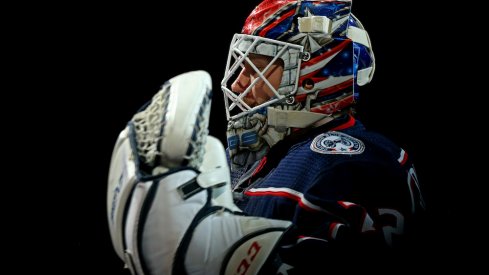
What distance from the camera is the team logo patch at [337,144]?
1454mm

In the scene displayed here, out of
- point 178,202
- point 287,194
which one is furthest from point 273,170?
point 178,202

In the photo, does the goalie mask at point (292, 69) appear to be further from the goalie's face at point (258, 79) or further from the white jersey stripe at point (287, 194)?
the white jersey stripe at point (287, 194)

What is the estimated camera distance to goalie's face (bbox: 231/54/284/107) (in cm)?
167

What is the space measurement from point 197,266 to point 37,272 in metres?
1.15

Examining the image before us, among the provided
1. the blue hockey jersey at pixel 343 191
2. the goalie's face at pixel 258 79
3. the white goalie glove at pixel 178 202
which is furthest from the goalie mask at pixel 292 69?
the white goalie glove at pixel 178 202

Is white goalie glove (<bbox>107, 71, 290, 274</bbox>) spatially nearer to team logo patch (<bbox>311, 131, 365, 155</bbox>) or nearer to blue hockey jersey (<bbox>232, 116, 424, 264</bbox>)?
blue hockey jersey (<bbox>232, 116, 424, 264</bbox>)

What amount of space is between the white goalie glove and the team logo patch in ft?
1.35

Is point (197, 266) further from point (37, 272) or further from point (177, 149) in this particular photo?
point (37, 272)

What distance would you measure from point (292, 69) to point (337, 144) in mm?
292

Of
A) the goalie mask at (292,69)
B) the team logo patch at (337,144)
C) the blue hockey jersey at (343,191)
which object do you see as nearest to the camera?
the blue hockey jersey at (343,191)

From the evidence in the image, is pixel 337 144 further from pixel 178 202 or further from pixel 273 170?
pixel 178 202

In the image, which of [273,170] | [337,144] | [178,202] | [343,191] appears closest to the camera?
[178,202]

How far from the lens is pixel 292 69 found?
1642 millimetres

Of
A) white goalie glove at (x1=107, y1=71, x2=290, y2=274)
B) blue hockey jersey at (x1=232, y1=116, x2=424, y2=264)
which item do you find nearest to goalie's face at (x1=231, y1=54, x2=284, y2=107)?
blue hockey jersey at (x1=232, y1=116, x2=424, y2=264)
